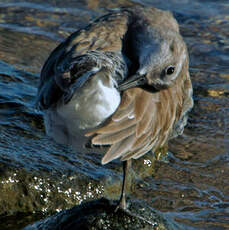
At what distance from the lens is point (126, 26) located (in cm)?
430

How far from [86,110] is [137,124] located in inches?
14.3

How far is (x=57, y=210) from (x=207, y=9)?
5.28 meters

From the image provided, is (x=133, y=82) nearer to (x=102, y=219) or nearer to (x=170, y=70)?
(x=170, y=70)

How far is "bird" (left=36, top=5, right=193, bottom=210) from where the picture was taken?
10.1ft

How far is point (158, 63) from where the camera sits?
3.36m

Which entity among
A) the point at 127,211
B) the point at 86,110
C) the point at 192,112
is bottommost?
the point at 192,112

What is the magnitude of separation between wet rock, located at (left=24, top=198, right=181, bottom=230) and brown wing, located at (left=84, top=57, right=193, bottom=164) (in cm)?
41

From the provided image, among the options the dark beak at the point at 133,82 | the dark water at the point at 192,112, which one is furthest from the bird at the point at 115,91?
the dark water at the point at 192,112

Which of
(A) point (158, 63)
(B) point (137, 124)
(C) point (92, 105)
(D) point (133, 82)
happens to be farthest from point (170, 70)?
(C) point (92, 105)

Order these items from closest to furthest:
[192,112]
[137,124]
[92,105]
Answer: [92,105]
[137,124]
[192,112]

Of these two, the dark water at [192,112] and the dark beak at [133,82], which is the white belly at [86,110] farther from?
the dark water at [192,112]

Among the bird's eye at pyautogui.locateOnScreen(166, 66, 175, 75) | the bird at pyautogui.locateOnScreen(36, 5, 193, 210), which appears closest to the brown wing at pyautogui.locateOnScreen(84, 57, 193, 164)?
the bird at pyautogui.locateOnScreen(36, 5, 193, 210)

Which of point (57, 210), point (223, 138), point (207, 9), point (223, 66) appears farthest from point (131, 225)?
point (207, 9)

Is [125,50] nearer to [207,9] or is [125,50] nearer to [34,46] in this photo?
[34,46]
